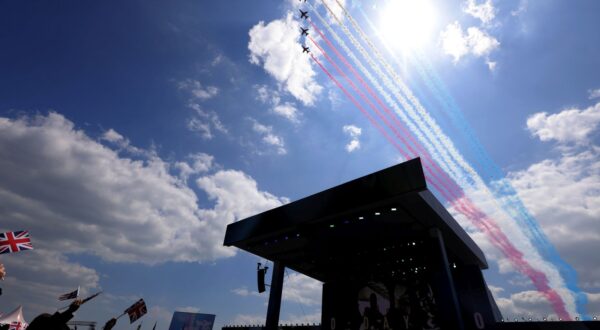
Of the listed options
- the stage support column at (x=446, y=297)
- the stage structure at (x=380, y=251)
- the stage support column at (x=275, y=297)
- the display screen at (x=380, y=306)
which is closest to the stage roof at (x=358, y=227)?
the stage structure at (x=380, y=251)

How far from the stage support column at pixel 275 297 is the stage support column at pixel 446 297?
527 inches

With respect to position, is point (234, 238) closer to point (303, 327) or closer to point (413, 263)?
point (303, 327)

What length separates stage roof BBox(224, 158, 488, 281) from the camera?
18.5 m

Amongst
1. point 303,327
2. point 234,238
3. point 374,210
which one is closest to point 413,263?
point 374,210

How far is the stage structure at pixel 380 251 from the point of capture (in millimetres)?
18312

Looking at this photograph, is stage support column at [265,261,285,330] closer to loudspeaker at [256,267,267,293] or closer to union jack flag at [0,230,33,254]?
loudspeaker at [256,267,267,293]

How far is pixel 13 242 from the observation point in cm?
859

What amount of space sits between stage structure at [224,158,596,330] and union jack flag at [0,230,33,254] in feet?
51.1

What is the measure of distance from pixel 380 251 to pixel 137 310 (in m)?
18.0

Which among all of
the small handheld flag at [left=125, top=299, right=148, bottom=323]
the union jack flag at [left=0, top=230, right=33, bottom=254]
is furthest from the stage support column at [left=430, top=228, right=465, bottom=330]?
the union jack flag at [left=0, top=230, right=33, bottom=254]

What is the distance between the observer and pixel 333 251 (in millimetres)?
25375

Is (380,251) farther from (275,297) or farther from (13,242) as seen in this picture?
(13,242)

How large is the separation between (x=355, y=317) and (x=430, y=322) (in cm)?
552

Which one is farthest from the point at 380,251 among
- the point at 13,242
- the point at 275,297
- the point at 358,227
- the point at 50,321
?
the point at 50,321
